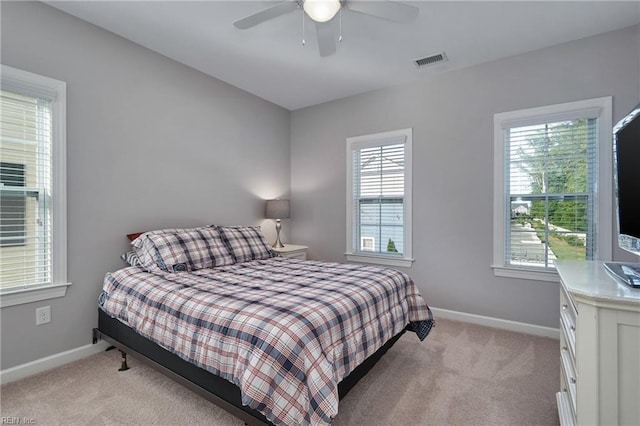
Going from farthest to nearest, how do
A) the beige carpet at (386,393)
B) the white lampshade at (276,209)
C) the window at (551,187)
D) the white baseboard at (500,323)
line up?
the white lampshade at (276,209), the white baseboard at (500,323), the window at (551,187), the beige carpet at (386,393)

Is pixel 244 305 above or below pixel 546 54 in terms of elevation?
below

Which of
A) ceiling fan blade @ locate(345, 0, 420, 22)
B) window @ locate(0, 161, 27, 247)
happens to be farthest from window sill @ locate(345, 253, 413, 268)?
window @ locate(0, 161, 27, 247)

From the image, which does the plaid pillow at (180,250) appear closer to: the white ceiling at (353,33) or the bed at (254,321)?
the bed at (254,321)

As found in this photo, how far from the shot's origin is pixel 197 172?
136 inches

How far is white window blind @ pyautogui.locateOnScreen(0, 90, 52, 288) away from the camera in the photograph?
2.20 metres

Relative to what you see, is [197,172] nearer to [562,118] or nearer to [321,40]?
[321,40]

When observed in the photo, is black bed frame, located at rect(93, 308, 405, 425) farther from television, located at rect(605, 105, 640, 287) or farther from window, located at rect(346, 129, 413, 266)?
window, located at rect(346, 129, 413, 266)

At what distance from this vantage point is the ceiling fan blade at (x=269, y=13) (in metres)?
2.00

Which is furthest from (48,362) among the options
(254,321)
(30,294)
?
(254,321)

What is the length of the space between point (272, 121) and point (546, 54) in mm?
3228

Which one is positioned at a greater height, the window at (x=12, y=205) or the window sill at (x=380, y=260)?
the window at (x=12, y=205)

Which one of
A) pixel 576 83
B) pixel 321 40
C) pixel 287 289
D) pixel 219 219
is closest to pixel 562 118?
pixel 576 83

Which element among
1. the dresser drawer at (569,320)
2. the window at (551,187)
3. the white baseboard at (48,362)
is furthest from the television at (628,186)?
the white baseboard at (48,362)

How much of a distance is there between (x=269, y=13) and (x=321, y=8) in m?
0.38
